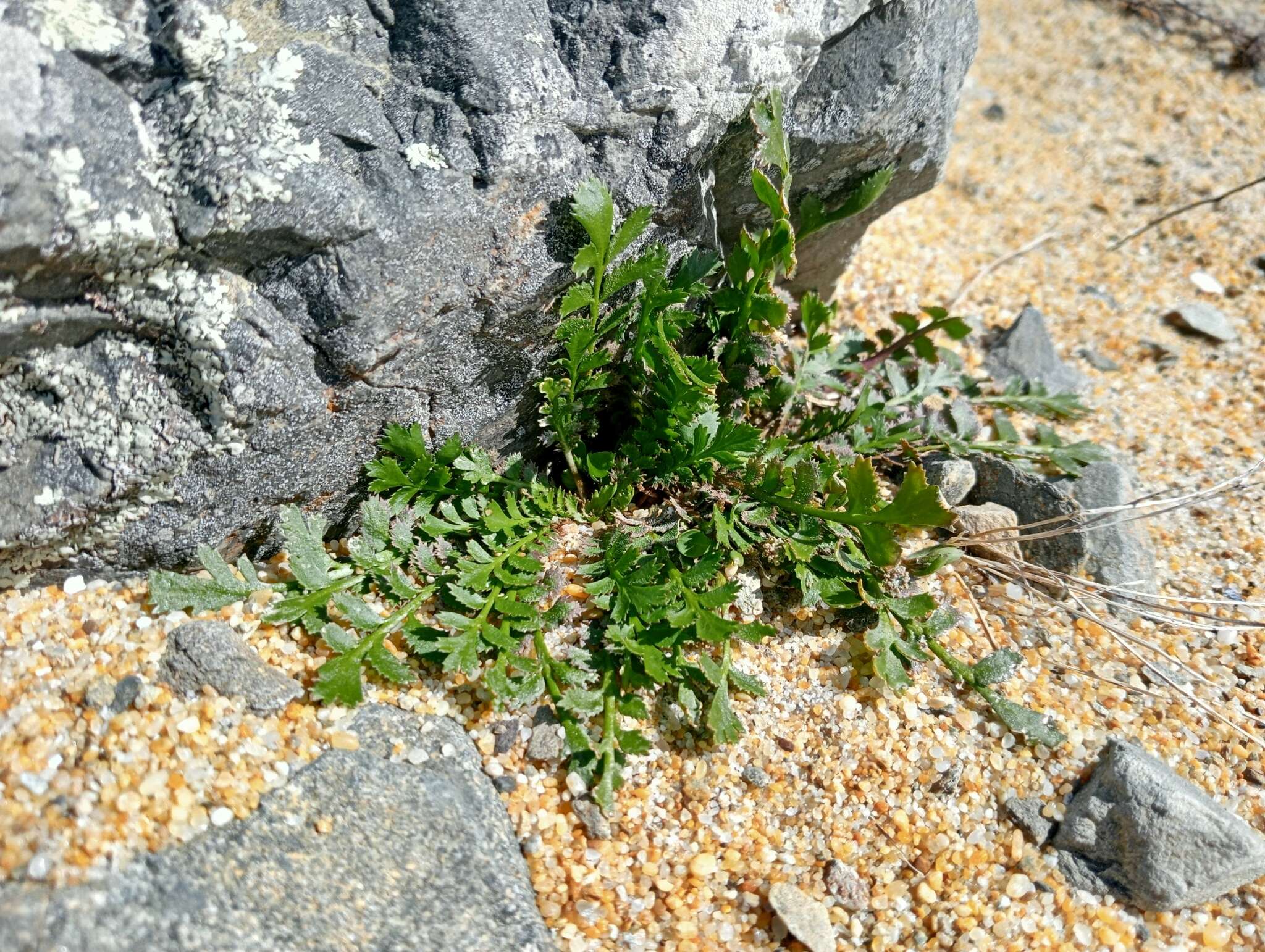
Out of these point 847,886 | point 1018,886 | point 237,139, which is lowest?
point 1018,886

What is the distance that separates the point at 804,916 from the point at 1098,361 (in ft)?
9.37

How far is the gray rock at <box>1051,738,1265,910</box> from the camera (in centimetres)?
231

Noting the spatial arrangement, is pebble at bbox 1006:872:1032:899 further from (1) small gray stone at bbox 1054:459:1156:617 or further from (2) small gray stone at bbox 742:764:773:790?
(1) small gray stone at bbox 1054:459:1156:617

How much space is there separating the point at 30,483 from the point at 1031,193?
4.60 metres

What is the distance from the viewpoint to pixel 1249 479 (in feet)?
11.3

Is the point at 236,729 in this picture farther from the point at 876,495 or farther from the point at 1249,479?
the point at 1249,479

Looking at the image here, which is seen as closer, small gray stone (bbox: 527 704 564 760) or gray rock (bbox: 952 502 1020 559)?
small gray stone (bbox: 527 704 564 760)

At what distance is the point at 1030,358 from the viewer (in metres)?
3.97

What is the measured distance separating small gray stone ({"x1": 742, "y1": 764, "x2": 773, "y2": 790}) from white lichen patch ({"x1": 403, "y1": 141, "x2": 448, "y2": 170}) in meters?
1.67

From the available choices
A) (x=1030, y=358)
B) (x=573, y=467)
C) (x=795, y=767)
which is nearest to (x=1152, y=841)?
(x=795, y=767)

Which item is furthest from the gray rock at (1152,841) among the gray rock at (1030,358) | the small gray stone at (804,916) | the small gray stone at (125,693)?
the small gray stone at (125,693)

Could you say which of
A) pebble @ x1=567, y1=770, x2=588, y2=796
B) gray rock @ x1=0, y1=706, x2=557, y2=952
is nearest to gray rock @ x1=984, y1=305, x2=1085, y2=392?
pebble @ x1=567, y1=770, x2=588, y2=796

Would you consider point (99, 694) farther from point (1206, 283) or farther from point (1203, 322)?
point (1206, 283)

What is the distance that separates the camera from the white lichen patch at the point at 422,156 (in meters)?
2.35
